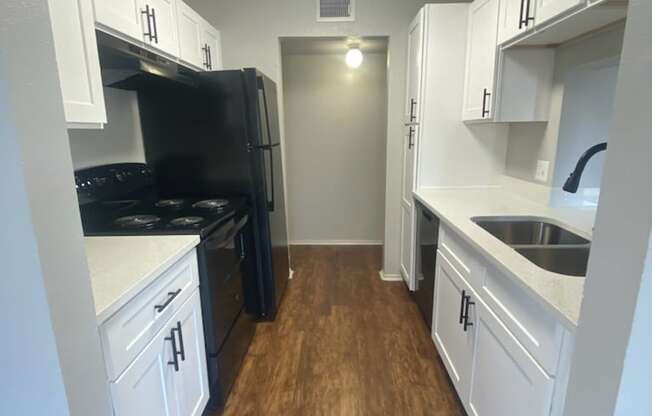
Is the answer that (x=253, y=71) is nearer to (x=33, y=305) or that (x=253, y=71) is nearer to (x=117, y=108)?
(x=117, y=108)

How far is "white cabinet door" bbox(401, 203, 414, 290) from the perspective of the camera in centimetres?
274

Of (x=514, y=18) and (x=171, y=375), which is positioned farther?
(x=514, y=18)

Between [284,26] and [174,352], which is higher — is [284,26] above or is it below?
above

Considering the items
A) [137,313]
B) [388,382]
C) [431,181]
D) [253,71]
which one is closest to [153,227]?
[137,313]

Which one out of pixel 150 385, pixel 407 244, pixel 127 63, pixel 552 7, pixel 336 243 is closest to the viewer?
pixel 150 385

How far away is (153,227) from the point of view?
1.60m

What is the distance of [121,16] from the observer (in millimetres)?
1519

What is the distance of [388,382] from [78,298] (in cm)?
170

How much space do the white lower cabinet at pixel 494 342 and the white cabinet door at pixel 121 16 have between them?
5.77 ft

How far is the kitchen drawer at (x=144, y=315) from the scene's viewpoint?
981 millimetres

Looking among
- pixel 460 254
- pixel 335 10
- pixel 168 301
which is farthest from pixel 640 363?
pixel 335 10

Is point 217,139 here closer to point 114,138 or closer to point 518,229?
point 114,138

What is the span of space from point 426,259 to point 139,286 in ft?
5.80

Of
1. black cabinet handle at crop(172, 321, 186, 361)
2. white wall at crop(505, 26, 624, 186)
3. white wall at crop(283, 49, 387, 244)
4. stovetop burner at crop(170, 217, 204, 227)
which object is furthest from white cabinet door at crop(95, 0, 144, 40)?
white wall at crop(283, 49, 387, 244)
